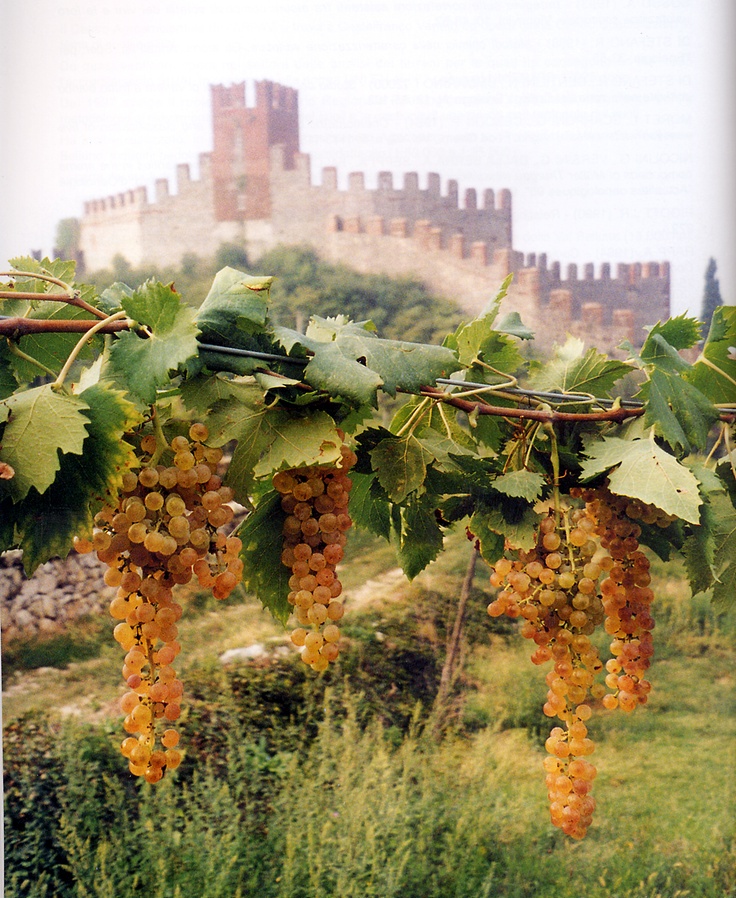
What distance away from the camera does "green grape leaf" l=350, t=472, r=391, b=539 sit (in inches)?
26.0

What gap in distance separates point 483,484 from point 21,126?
5.08 m

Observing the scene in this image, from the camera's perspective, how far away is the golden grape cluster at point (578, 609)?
0.61m

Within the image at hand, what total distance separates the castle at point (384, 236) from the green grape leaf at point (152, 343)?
15.5ft

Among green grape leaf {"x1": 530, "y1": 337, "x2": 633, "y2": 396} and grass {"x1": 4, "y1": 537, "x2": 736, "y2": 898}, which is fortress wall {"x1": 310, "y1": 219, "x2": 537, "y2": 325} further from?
green grape leaf {"x1": 530, "y1": 337, "x2": 633, "y2": 396}

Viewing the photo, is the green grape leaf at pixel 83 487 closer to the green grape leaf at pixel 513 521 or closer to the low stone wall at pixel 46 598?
the green grape leaf at pixel 513 521

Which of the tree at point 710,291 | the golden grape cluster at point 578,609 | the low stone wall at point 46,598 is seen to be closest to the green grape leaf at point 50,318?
the golden grape cluster at point 578,609

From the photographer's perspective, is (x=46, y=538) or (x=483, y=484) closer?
(x=46, y=538)

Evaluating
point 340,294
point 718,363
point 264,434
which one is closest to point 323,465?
point 264,434

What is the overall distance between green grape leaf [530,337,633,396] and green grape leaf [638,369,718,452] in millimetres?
50

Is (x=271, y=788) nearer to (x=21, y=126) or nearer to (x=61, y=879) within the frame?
(x=61, y=879)

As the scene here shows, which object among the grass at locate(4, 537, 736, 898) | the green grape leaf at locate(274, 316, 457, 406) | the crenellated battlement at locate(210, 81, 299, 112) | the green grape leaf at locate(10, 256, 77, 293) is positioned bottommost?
the grass at locate(4, 537, 736, 898)

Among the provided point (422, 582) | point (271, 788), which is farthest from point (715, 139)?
point (271, 788)

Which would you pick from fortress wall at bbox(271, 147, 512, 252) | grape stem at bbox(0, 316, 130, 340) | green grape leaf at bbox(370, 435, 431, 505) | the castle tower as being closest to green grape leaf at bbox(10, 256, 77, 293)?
grape stem at bbox(0, 316, 130, 340)

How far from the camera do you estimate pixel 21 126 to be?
4.94 m
